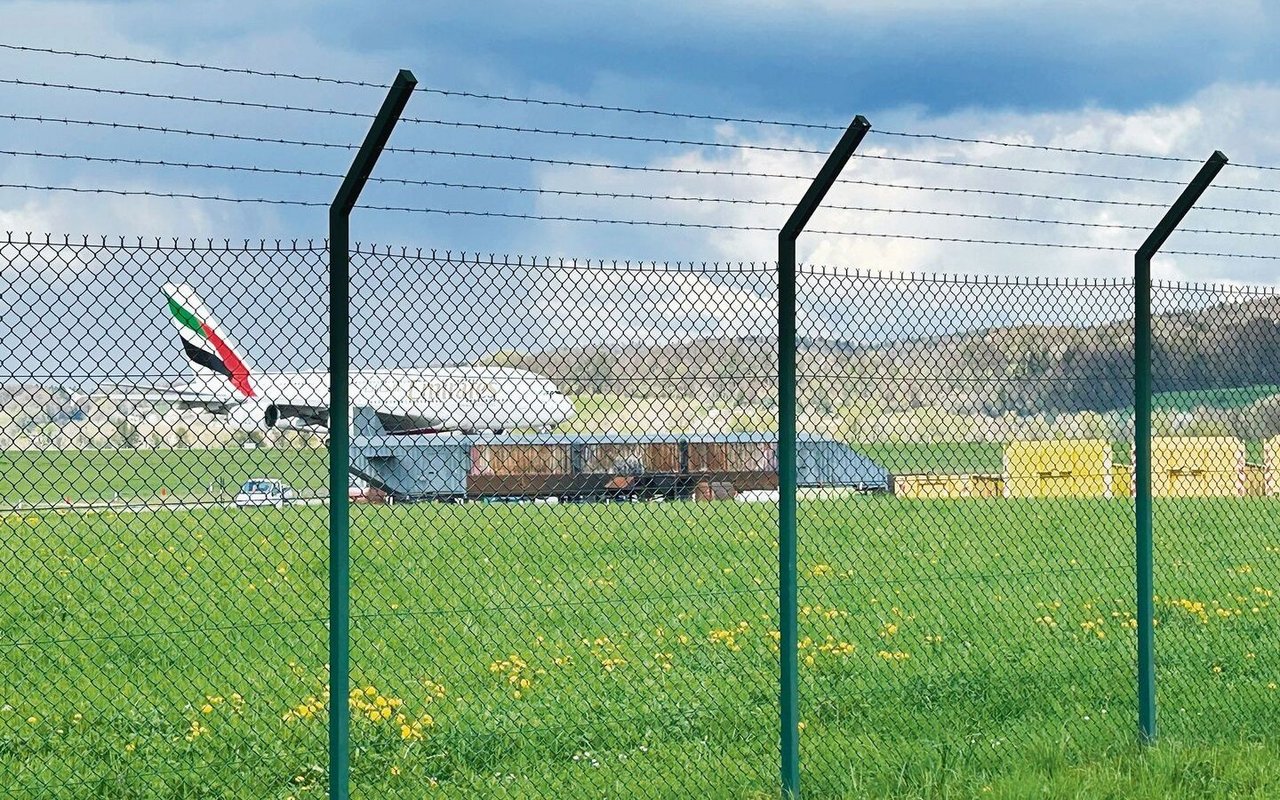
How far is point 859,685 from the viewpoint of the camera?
7.14m

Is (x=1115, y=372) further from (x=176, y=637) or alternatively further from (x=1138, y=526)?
(x=176, y=637)

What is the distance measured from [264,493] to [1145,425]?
3.97 m

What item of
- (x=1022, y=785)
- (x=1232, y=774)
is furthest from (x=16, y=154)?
(x=1232, y=774)

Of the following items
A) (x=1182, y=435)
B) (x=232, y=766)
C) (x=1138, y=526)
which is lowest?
(x=232, y=766)

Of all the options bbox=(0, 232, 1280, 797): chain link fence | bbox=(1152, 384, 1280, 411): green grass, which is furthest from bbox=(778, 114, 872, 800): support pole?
bbox=(1152, 384, 1280, 411): green grass

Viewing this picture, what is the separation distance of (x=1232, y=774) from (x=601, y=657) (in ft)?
11.1

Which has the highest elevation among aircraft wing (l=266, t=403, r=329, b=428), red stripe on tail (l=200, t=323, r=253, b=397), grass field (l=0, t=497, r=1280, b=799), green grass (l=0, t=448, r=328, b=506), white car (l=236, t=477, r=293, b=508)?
red stripe on tail (l=200, t=323, r=253, b=397)

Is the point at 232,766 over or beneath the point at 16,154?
beneath

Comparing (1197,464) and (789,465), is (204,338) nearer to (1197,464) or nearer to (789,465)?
(789,465)

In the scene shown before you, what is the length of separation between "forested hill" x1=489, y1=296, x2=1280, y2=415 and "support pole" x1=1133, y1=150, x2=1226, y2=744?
26 cm

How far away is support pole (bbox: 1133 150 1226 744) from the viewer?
600cm

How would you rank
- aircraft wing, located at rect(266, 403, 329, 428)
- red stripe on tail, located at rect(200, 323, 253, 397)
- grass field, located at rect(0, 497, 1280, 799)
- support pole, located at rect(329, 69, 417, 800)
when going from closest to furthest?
support pole, located at rect(329, 69, 417, 800), red stripe on tail, located at rect(200, 323, 253, 397), aircraft wing, located at rect(266, 403, 329, 428), grass field, located at rect(0, 497, 1280, 799)

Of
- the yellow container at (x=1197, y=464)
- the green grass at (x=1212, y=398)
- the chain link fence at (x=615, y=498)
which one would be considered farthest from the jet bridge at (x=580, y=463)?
the yellow container at (x=1197, y=464)

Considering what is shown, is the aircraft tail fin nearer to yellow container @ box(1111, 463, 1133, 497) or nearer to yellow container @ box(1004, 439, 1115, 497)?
yellow container @ box(1004, 439, 1115, 497)
